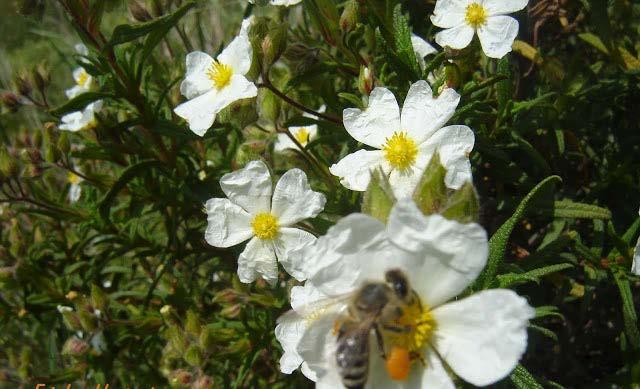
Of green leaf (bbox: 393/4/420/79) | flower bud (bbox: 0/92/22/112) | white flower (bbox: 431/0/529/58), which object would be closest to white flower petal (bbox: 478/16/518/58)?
white flower (bbox: 431/0/529/58)

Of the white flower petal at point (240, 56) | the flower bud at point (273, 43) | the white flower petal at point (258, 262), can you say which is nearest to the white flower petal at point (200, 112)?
the white flower petal at point (240, 56)

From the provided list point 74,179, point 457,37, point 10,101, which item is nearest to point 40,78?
point 10,101

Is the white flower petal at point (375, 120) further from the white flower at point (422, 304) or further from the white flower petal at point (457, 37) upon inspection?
the white flower at point (422, 304)

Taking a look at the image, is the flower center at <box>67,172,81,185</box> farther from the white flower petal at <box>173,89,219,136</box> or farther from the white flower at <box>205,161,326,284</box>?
the white flower at <box>205,161,326,284</box>

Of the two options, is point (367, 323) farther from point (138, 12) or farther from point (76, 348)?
point (138, 12)

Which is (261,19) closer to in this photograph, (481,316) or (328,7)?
(328,7)

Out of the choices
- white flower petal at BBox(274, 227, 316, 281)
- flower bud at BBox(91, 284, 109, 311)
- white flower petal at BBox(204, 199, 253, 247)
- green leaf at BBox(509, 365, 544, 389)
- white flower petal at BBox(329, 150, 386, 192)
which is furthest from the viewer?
flower bud at BBox(91, 284, 109, 311)

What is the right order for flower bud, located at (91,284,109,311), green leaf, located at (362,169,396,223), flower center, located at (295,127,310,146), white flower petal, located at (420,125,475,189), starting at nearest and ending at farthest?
green leaf, located at (362,169,396,223) → white flower petal, located at (420,125,475,189) → flower bud, located at (91,284,109,311) → flower center, located at (295,127,310,146)
